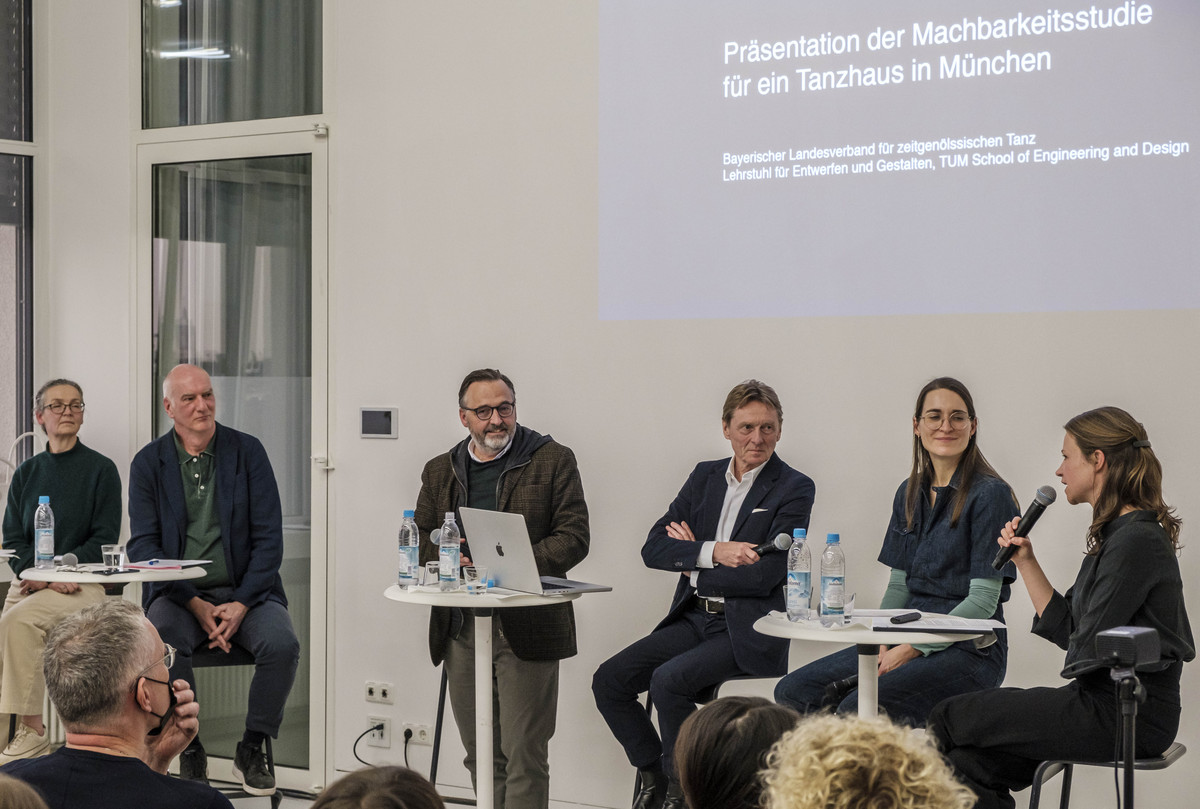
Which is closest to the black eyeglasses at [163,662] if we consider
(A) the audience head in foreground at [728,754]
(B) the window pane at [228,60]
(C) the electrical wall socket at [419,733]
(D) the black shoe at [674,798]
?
(A) the audience head in foreground at [728,754]

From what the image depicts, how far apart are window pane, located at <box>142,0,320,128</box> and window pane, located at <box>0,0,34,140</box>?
0.63 meters

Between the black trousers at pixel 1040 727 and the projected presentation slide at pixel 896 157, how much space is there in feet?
4.32

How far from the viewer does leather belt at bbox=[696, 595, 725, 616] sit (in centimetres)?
396

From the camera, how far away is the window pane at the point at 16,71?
5.64 m

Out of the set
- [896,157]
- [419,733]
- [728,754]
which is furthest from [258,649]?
[728,754]

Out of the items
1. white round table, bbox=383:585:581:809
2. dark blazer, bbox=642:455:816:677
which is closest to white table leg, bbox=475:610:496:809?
white round table, bbox=383:585:581:809

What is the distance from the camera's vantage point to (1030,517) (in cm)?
311

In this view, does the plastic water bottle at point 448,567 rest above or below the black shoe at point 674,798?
above

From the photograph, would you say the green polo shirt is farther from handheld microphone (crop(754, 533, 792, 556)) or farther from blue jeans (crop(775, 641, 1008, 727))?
blue jeans (crop(775, 641, 1008, 727))

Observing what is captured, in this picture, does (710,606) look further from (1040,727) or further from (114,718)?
(114,718)

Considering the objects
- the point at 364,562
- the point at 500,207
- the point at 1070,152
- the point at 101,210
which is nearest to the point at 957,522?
the point at 1070,152

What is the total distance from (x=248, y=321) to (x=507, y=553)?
223cm

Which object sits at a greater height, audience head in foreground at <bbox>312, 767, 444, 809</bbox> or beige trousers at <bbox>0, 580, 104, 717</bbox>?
audience head in foreground at <bbox>312, 767, 444, 809</bbox>

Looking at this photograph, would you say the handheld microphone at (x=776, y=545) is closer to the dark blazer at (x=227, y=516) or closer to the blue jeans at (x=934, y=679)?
the blue jeans at (x=934, y=679)
